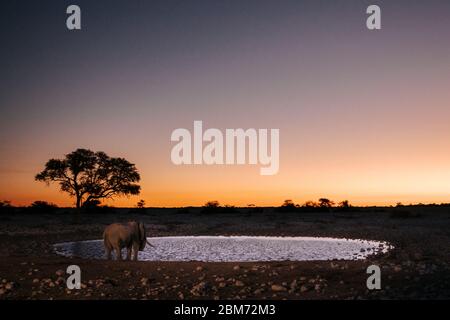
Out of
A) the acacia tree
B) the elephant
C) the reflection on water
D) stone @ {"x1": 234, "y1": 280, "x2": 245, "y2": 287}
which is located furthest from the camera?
the acacia tree

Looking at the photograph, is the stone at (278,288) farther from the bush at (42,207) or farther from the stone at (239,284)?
the bush at (42,207)

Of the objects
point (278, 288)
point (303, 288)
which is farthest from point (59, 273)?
point (303, 288)

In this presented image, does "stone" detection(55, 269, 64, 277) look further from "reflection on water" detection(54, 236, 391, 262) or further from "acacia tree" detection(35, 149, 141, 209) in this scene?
"acacia tree" detection(35, 149, 141, 209)

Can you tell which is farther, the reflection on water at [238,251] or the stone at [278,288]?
the reflection on water at [238,251]

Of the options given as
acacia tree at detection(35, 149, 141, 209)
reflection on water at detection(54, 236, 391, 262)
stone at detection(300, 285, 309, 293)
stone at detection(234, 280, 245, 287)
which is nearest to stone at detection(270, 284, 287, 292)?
stone at detection(300, 285, 309, 293)

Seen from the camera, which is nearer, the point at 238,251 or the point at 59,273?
the point at 59,273

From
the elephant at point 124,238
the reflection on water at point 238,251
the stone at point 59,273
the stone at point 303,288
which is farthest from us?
the reflection on water at point 238,251

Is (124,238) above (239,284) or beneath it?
above

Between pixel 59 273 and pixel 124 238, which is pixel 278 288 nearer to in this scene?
pixel 59 273

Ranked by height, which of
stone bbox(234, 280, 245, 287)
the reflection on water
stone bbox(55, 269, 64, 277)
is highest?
stone bbox(234, 280, 245, 287)

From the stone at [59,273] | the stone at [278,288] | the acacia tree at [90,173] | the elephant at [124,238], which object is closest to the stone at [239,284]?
the stone at [278,288]
